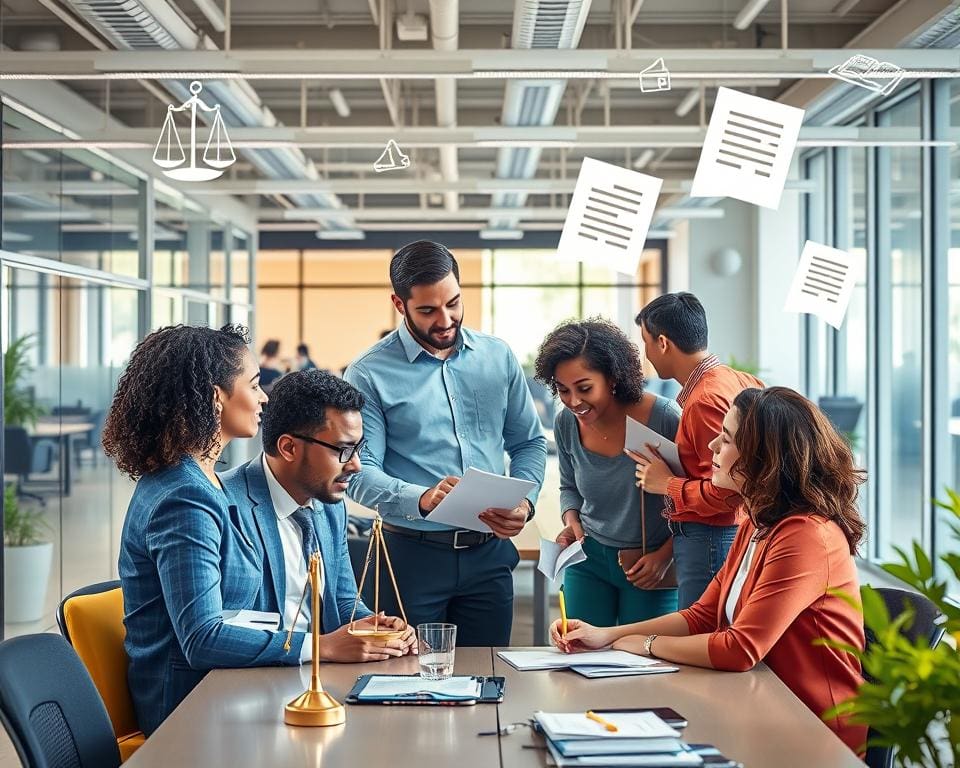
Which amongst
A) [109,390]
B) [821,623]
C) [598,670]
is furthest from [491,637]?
[109,390]

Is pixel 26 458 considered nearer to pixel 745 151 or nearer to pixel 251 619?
pixel 251 619

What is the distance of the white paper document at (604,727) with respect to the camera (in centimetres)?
183

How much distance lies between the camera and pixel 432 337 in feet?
10.2

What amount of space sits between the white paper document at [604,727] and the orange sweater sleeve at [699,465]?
1050 mm

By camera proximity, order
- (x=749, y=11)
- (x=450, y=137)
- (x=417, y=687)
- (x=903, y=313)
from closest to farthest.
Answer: (x=417, y=687) < (x=749, y=11) < (x=450, y=137) < (x=903, y=313)

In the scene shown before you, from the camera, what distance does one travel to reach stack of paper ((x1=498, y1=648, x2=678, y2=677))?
231cm

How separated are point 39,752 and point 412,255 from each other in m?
1.61

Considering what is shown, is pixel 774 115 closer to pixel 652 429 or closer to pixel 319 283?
pixel 652 429

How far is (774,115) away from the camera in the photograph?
119 inches

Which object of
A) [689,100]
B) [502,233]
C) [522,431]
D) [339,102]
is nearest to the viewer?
[522,431]

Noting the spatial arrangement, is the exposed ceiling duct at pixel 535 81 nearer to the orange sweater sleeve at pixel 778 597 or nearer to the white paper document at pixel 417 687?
the orange sweater sleeve at pixel 778 597

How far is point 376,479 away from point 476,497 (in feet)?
1.07

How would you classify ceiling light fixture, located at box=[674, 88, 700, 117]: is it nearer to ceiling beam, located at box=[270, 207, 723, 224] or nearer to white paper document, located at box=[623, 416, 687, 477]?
ceiling beam, located at box=[270, 207, 723, 224]

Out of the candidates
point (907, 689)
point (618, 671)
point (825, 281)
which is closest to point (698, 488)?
point (618, 671)
